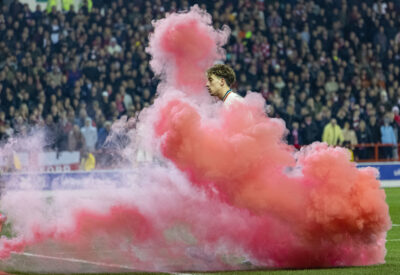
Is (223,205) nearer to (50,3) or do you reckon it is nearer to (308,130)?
(308,130)

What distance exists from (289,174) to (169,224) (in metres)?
1.47

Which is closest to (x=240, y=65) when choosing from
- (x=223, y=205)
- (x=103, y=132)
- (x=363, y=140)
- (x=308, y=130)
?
(x=308, y=130)

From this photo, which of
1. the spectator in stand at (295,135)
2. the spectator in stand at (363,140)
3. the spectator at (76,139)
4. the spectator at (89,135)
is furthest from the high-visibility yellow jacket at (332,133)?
the spectator at (76,139)

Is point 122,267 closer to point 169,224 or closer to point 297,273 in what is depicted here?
point 169,224

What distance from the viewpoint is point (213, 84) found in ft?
32.8

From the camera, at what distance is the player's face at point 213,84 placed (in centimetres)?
1000

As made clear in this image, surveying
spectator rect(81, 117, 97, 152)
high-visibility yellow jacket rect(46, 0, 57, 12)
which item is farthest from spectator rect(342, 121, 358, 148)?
high-visibility yellow jacket rect(46, 0, 57, 12)

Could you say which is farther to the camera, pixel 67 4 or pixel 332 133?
pixel 67 4

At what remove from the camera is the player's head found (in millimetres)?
10000

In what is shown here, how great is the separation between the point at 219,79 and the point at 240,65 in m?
17.4

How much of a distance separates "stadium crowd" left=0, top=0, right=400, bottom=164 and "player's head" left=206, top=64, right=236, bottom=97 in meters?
12.7

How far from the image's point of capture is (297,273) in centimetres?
927

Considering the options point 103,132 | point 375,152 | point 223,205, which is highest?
point 103,132

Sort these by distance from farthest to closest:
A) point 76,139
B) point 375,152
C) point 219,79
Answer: point 375,152
point 76,139
point 219,79
